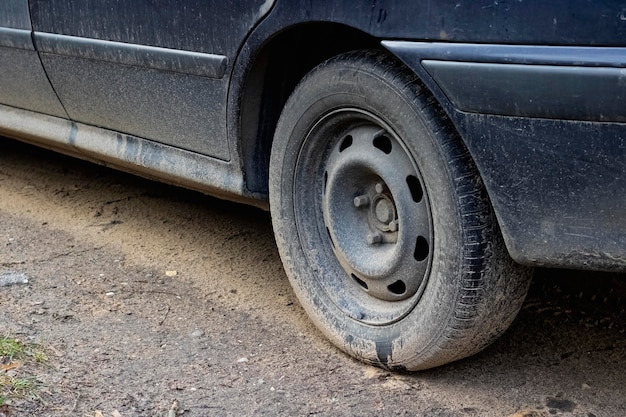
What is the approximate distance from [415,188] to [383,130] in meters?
0.19

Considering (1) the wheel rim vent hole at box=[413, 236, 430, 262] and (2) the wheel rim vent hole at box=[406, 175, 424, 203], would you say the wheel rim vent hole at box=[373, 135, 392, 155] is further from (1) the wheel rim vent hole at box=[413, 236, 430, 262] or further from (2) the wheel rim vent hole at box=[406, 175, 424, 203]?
(1) the wheel rim vent hole at box=[413, 236, 430, 262]

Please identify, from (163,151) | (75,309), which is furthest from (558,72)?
(75,309)

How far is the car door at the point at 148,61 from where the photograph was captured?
2816 mm

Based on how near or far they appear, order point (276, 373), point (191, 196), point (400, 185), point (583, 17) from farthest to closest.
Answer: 1. point (191, 196)
2. point (276, 373)
3. point (400, 185)
4. point (583, 17)

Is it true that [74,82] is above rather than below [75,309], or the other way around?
above

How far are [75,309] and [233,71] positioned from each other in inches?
39.4

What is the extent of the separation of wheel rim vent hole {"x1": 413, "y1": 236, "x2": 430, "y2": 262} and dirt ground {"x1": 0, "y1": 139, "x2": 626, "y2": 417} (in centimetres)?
37

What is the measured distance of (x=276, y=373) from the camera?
270cm

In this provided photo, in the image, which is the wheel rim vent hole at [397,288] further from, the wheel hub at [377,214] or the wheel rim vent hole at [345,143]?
the wheel rim vent hole at [345,143]

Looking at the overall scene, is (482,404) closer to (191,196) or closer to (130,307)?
(130,307)

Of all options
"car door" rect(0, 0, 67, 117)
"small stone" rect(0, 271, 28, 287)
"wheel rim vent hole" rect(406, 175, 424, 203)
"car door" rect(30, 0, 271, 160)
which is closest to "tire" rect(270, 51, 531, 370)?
"wheel rim vent hole" rect(406, 175, 424, 203)

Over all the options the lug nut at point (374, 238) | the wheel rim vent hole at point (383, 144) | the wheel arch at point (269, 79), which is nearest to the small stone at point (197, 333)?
the wheel arch at point (269, 79)

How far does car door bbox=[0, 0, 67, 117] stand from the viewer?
3559 mm

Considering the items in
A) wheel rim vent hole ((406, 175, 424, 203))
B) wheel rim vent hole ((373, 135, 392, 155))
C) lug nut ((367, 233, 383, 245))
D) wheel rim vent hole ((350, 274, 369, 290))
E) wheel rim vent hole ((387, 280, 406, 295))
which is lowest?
wheel rim vent hole ((350, 274, 369, 290))
